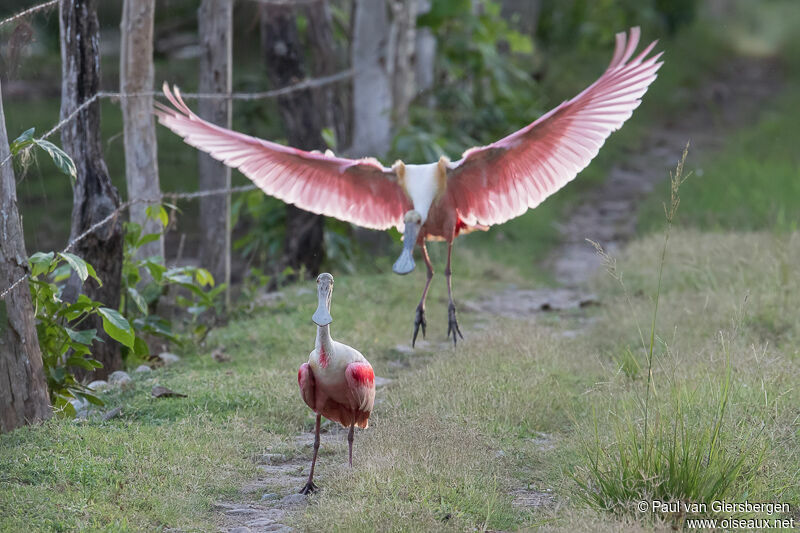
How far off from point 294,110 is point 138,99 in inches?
130

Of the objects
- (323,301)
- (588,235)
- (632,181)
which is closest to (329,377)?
(323,301)

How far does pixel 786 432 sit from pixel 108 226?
3992 mm

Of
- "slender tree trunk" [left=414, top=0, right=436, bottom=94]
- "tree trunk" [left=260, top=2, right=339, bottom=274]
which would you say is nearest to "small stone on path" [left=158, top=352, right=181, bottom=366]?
"tree trunk" [left=260, top=2, right=339, bottom=274]

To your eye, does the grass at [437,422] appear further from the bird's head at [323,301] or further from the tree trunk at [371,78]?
the tree trunk at [371,78]

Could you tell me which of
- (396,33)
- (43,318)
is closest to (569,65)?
(396,33)

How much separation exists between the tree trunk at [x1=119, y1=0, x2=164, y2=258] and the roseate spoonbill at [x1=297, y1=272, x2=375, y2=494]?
278 cm

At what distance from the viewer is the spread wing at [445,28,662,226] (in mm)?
5086

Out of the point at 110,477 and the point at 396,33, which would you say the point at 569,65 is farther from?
the point at 110,477

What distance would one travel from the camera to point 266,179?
5.82m

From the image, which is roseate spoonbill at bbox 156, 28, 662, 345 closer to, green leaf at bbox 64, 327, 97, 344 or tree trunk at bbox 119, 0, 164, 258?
green leaf at bbox 64, 327, 97, 344

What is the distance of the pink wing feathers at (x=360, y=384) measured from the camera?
4.55 m

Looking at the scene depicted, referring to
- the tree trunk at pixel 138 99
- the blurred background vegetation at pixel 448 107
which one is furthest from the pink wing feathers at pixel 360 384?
the tree trunk at pixel 138 99

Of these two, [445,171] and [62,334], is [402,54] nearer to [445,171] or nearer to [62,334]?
[445,171]

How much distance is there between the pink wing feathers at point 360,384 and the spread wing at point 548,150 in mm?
1486
